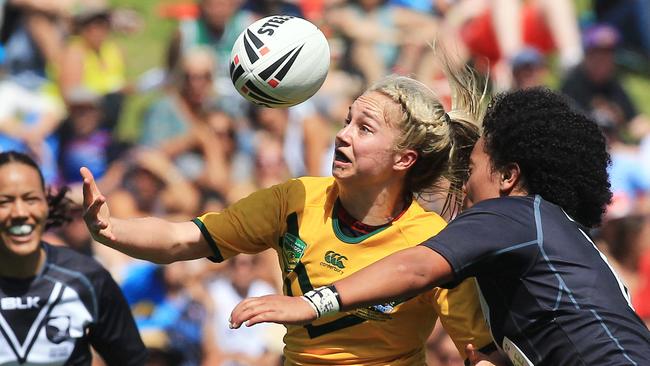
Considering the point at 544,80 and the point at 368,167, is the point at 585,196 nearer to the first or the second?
the point at 368,167

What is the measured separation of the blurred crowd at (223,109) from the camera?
316 inches

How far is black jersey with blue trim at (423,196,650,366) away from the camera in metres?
3.36

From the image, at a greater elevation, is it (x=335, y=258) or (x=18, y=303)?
(x=335, y=258)

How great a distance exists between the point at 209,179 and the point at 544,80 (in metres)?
3.38

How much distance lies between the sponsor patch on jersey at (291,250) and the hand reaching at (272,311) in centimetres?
99

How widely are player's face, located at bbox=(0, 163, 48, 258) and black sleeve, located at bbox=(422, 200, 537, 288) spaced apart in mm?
2624

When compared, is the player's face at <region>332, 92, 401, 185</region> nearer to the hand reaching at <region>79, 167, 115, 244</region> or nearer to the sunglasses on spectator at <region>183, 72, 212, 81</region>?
the hand reaching at <region>79, 167, 115, 244</region>

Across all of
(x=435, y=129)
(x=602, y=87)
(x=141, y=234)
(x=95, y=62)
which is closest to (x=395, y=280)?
(x=435, y=129)

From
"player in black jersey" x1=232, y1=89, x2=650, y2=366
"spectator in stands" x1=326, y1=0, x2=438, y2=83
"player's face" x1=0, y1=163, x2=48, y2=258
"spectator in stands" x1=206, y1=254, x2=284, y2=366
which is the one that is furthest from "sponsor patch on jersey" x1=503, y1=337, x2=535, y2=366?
"spectator in stands" x1=326, y1=0, x2=438, y2=83

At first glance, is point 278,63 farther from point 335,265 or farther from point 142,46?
point 142,46

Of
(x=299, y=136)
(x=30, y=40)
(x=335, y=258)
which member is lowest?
(x=299, y=136)

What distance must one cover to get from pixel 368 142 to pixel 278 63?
0.55m

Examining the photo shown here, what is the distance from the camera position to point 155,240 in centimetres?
420

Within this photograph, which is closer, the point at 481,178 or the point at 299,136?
the point at 481,178
